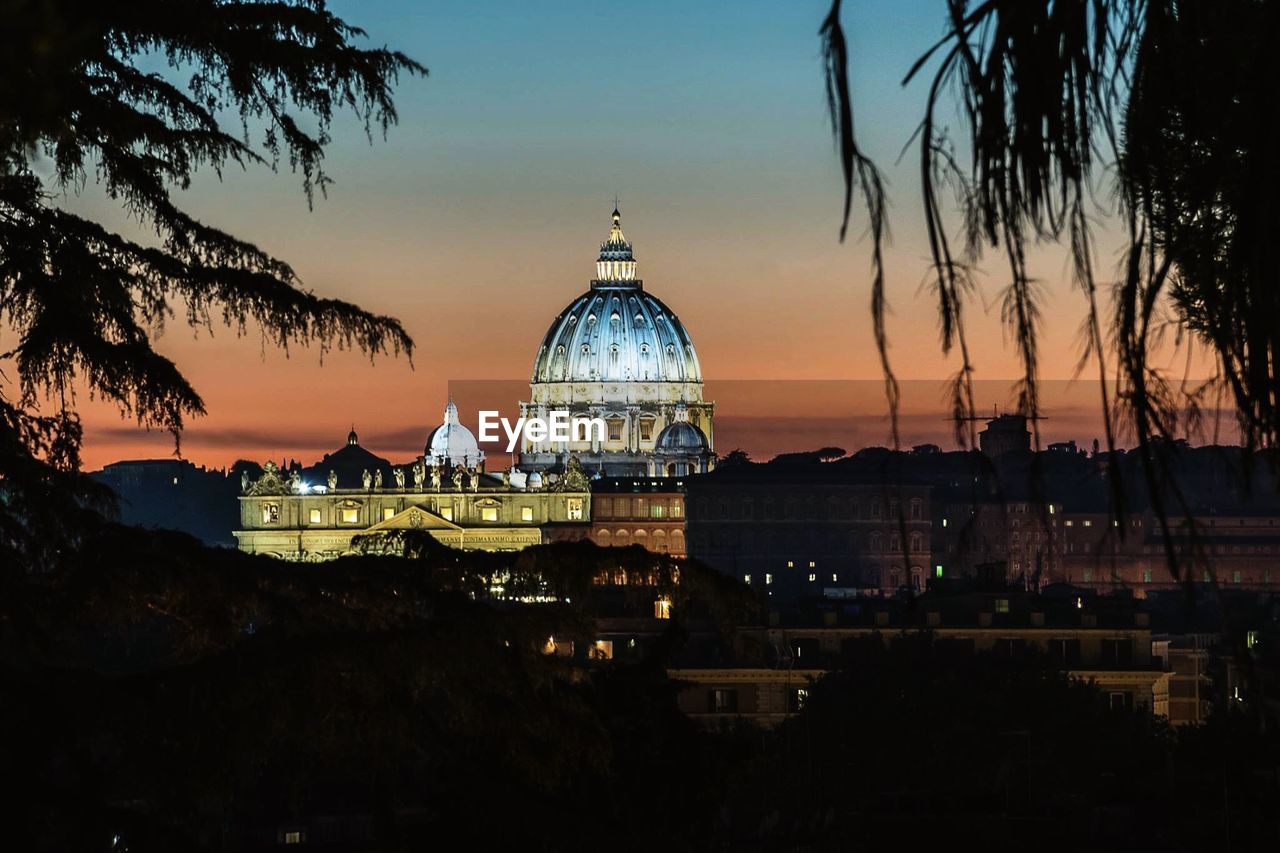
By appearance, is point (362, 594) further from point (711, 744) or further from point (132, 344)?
point (711, 744)

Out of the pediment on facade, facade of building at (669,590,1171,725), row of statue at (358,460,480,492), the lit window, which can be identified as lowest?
the lit window

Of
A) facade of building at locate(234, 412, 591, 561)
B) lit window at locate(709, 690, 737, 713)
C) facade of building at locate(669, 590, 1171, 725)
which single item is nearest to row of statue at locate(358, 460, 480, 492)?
facade of building at locate(234, 412, 591, 561)

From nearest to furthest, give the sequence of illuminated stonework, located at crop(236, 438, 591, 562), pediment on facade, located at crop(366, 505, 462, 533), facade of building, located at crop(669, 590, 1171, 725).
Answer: facade of building, located at crop(669, 590, 1171, 725) < pediment on facade, located at crop(366, 505, 462, 533) < illuminated stonework, located at crop(236, 438, 591, 562)

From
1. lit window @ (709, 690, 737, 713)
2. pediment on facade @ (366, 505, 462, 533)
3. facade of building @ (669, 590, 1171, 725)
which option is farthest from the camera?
pediment on facade @ (366, 505, 462, 533)

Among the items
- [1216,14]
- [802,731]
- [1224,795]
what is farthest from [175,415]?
[802,731]

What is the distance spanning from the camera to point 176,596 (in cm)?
1250

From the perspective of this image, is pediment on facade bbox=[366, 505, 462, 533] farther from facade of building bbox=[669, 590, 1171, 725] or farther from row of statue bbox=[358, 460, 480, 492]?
facade of building bbox=[669, 590, 1171, 725]

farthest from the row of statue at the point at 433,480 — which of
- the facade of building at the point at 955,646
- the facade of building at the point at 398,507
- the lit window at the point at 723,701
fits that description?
the lit window at the point at 723,701

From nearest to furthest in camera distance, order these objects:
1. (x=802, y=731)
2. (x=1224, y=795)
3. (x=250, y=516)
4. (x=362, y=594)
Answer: (x=362, y=594) → (x=1224, y=795) → (x=802, y=731) → (x=250, y=516)

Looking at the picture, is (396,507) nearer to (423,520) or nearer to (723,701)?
(423,520)

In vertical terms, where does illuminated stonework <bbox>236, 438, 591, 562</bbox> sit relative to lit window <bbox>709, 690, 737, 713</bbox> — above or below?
above

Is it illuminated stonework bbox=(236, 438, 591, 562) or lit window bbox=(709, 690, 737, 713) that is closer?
lit window bbox=(709, 690, 737, 713)

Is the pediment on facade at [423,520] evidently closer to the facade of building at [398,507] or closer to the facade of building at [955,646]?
the facade of building at [398,507]

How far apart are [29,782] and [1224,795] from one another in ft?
129
